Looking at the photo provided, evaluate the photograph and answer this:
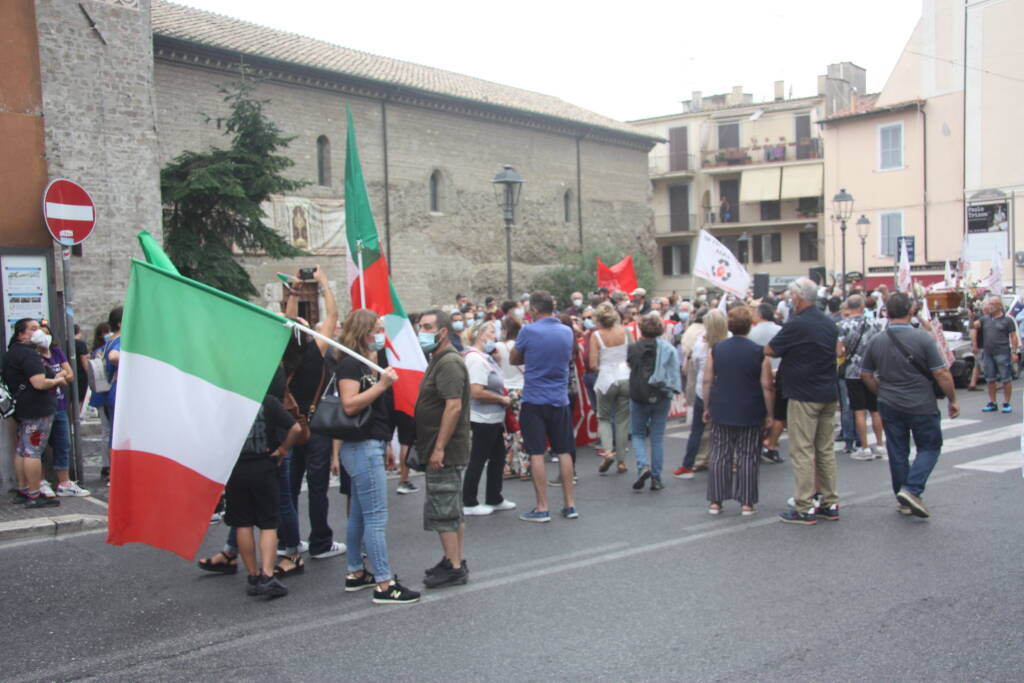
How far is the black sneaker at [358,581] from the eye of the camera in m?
5.84

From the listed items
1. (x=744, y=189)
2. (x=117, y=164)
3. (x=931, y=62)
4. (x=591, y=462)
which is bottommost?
(x=591, y=462)

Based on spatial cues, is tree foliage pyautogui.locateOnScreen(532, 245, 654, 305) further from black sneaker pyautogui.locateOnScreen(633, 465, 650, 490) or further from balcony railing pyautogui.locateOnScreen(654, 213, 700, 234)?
black sneaker pyautogui.locateOnScreen(633, 465, 650, 490)

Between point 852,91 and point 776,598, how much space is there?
49.7 metres

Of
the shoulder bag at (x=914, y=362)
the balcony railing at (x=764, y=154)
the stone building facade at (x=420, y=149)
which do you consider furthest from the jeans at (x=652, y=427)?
the balcony railing at (x=764, y=154)

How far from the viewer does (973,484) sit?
8555 millimetres

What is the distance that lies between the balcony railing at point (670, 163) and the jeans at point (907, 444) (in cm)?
4633

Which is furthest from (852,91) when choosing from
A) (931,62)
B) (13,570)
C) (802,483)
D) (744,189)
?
(13,570)

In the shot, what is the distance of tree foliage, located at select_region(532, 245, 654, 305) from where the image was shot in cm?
3872

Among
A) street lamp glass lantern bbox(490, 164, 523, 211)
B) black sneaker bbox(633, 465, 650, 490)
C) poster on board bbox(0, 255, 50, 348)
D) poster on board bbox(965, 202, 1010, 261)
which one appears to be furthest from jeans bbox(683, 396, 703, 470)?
poster on board bbox(965, 202, 1010, 261)

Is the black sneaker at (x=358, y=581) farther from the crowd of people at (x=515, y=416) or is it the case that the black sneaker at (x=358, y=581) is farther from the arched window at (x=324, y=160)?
the arched window at (x=324, y=160)

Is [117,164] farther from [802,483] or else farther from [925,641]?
[925,641]

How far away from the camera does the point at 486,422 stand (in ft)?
25.8

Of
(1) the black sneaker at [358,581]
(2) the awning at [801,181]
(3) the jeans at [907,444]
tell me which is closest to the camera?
(1) the black sneaker at [358,581]

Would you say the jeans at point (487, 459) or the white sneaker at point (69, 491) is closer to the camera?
the jeans at point (487, 459)
